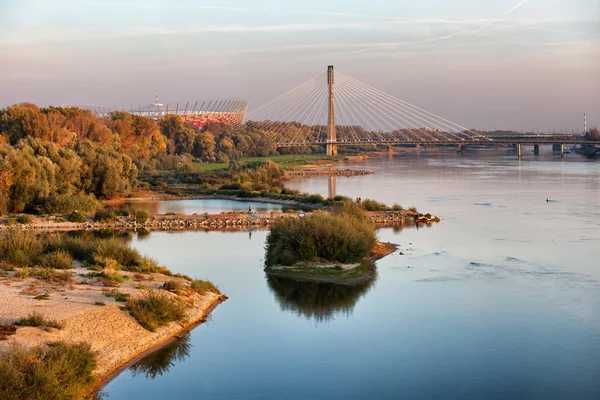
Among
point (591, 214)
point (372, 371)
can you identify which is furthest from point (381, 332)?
point (591, 214)

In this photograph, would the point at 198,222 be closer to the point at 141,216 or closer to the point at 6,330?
the point at 141,216

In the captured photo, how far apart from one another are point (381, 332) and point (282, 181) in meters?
32.4

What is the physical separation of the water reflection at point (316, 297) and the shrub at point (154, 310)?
205 cm

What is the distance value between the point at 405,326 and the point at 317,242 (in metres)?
4.19

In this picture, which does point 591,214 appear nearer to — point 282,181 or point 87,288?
point 87,288

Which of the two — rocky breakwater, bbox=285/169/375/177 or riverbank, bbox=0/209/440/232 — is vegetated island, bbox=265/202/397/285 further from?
rocky breakwater, bbox=285/169/375/177

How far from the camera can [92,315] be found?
10.3 meters

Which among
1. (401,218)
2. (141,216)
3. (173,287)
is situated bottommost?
(401,218)

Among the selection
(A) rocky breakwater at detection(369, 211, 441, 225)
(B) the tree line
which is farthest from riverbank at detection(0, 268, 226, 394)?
(B) the tree line

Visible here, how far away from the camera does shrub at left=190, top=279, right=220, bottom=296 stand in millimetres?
12961

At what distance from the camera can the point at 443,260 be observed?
54.8 feet

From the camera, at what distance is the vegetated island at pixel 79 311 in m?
7.79

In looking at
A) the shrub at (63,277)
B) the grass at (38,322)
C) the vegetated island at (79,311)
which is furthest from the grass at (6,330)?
the shrub at (63,277)

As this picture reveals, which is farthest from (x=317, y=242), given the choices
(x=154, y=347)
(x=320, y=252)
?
(x=154, y=347)
